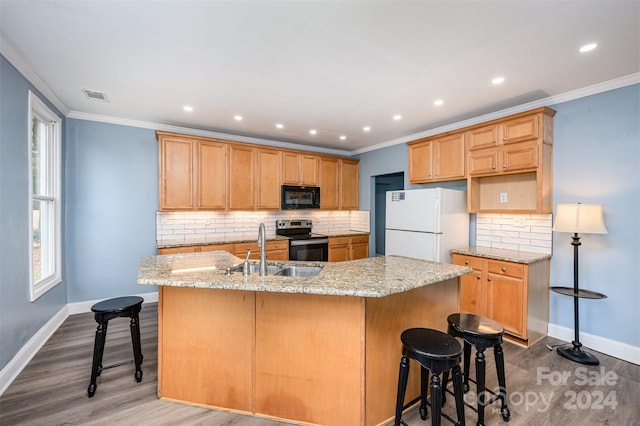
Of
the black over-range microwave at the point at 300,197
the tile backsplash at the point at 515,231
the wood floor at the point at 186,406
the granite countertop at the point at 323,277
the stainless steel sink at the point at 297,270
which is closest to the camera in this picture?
the granite countertop at the point at 323,277

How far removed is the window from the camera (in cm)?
316

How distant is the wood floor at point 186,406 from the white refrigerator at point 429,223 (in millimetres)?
1327

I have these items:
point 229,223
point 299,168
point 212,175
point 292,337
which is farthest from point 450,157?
point 229,223

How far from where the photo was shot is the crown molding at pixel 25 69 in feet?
7.20

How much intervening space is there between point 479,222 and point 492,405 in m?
2.46

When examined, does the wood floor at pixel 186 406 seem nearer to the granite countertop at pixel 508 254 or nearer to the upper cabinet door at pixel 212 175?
the granite countertop at pixel 508 254

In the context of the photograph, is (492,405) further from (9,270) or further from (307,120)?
(9,270)

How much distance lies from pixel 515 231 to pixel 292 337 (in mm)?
3159

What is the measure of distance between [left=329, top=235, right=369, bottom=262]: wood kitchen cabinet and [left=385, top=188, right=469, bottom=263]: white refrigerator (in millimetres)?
1247

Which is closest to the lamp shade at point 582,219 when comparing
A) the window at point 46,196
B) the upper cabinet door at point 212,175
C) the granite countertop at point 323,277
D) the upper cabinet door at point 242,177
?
the granite countertop at point 323,277

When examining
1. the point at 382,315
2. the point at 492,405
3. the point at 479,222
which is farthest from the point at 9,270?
the point at 479,222

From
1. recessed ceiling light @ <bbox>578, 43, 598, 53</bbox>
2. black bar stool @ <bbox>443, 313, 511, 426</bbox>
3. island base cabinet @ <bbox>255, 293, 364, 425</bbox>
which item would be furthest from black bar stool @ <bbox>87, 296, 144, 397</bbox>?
recessed ceiling light @ <bbox>578, 43, 598, 53</bbox>

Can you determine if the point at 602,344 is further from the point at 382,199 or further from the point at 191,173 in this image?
the point at 191,173

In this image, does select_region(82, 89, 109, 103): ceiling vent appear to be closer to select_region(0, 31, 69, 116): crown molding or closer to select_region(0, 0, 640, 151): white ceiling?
select_region(0, 0, 640, 151): white ceiling
